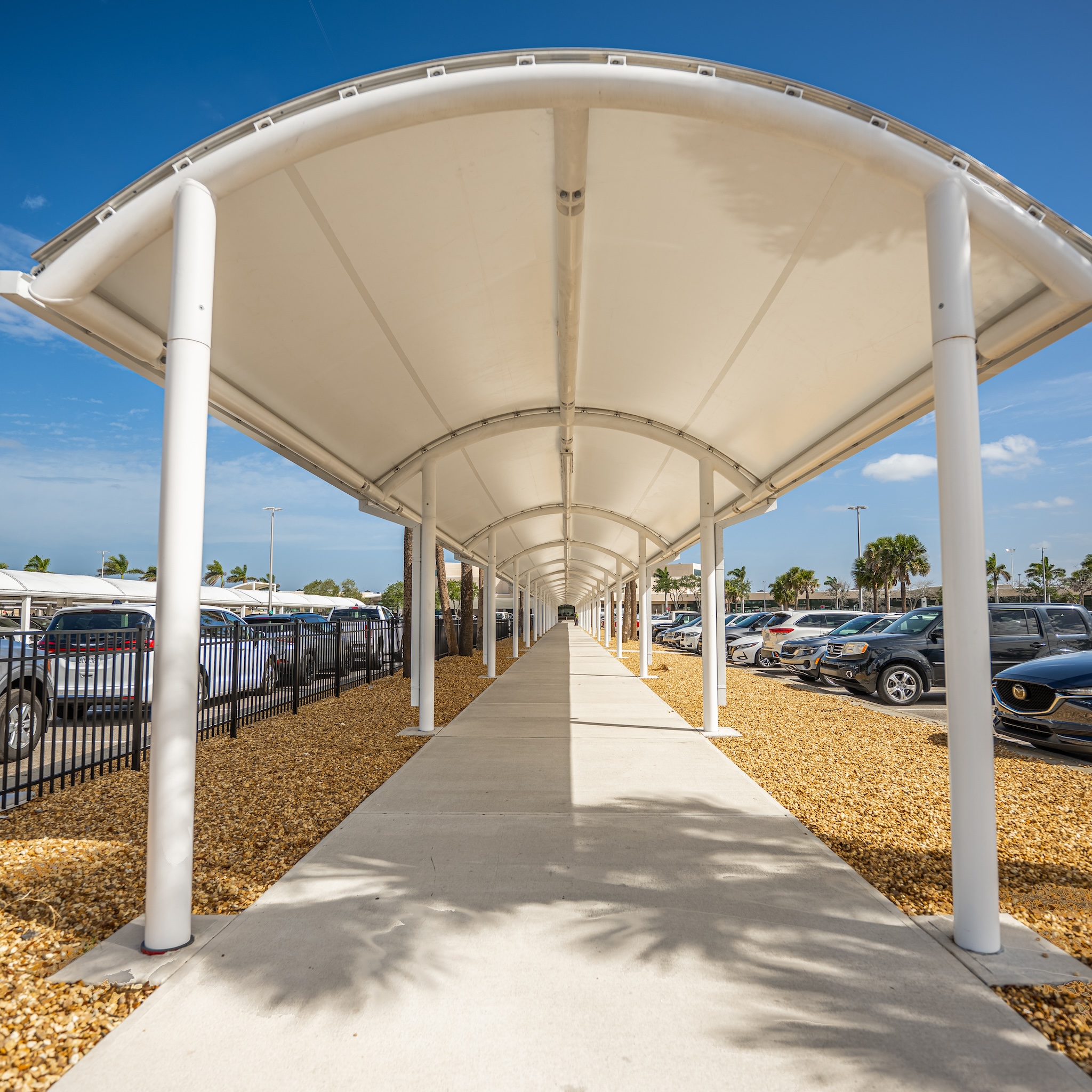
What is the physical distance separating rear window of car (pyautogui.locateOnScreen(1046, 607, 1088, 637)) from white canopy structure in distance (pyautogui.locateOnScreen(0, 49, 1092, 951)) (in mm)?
5834

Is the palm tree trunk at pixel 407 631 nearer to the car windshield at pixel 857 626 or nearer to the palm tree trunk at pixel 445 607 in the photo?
the palm tree trunk at pixel 445 607

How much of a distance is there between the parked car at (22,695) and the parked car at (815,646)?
1208 cm

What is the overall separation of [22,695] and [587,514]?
12.7m

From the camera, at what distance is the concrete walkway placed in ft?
8.14

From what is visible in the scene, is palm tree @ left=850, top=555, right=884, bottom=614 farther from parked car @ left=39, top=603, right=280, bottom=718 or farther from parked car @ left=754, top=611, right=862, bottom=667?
parked car @ left=39, top=603, right=280, bottom=718

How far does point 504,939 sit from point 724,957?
996mm

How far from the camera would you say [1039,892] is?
4.04 metres

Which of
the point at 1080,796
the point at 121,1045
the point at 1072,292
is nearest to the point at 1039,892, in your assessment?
the point at 1080,796

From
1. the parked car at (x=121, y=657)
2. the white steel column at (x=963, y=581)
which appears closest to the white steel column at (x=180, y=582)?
the parked car at (x=121, y=657)

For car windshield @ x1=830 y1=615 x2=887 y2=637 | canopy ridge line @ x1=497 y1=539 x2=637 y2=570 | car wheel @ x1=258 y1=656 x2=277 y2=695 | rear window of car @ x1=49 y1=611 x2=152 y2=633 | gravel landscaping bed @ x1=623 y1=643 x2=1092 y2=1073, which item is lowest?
gravel landscaping bed @ x1=623 y1=643 x2=1092 y2=1073

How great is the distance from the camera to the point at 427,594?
30.7 ft

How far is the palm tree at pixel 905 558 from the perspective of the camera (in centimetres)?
5297

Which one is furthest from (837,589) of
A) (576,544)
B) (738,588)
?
(576,544)

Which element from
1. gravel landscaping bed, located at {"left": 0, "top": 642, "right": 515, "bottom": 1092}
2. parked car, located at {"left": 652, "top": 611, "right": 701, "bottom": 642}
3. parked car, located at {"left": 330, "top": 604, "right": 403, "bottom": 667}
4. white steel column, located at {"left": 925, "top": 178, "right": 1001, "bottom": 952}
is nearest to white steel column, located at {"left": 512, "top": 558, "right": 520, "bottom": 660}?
parked car, located at {"left": 330, "top": 604, "right": 403, "bottom": 667}
